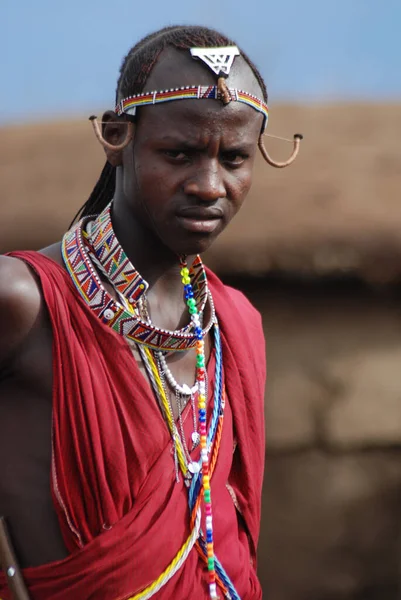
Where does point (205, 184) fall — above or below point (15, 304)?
above

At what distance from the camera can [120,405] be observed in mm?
2197

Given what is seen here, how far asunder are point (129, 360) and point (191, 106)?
0.54 m

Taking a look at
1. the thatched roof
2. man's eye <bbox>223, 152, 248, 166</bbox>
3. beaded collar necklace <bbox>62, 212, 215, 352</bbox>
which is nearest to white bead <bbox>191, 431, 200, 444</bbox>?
beaded collar necklace <bbox>62, 212, 215, 352</bbox>

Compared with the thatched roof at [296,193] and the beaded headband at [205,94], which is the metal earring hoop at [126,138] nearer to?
the beaded headband at [205,94]

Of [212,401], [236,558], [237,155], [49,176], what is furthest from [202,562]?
[49,176]

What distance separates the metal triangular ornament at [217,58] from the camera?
217cm

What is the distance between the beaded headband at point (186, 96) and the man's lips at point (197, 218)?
0.74 ft

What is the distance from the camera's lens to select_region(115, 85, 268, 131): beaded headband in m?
2.14

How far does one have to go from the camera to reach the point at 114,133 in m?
2.27

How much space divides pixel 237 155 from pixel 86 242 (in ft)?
1.27

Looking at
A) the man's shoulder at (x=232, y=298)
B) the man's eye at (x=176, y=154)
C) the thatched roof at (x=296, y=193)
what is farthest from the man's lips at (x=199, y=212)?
the thatched roof at (x=296, y=193)

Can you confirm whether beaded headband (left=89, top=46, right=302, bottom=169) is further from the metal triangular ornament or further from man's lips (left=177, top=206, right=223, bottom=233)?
man's lips (left=177, top=206, right=223, bottom=233)

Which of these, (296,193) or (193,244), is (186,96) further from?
(296,193)

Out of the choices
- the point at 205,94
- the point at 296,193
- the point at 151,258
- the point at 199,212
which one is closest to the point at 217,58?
the point at 205,94
